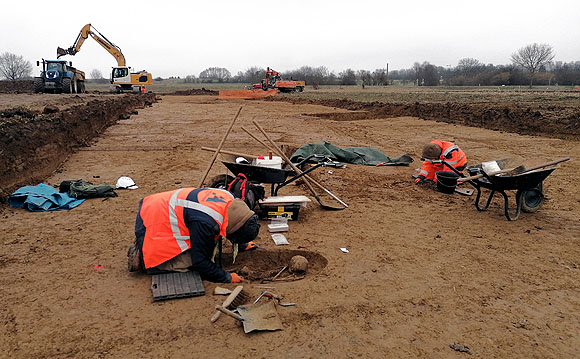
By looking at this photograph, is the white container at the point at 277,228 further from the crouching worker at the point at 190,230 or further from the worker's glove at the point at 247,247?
the crouching worker at the point at 190,230

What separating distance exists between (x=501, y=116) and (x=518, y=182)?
12.4 metres

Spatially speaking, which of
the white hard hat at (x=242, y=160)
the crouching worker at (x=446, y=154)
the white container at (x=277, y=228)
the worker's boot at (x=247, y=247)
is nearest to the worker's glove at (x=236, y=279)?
the worker's boot at (x=247, y=247)

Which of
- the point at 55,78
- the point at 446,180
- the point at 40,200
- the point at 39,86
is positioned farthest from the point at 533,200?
the point at 39,86

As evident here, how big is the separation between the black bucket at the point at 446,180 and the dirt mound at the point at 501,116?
9191mm

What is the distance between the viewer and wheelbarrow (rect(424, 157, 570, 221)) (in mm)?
5840

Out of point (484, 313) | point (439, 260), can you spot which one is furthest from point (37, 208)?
point (484, 313)

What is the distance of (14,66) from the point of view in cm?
8644

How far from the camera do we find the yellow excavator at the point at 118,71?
3123 centimetres

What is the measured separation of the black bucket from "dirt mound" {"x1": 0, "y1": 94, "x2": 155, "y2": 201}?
7.32m

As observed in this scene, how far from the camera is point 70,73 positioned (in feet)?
98.1

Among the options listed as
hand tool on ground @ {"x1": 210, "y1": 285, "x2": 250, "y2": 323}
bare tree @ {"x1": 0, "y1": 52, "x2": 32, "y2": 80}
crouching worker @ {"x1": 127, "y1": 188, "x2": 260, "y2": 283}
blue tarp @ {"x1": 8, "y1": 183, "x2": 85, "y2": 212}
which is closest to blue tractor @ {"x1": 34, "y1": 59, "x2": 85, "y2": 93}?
blue tarp @ {"x1": 8, "y1": 183, "x2": 85, "y2": 212}

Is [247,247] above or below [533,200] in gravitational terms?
below

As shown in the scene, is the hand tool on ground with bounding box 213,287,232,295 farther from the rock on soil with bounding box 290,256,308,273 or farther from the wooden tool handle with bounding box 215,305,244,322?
the rock on soil with bounding box 290,256,308,273

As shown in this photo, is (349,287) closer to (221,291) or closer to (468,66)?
(221,291)
